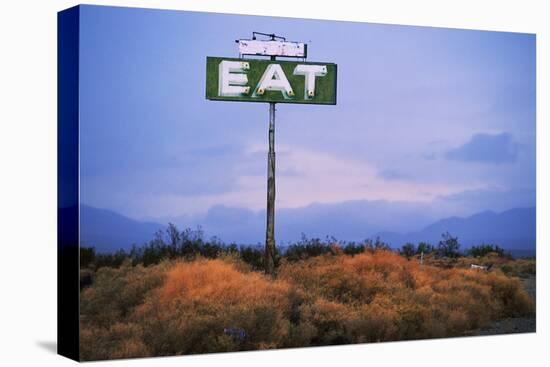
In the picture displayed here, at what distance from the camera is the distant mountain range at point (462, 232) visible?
14.8m

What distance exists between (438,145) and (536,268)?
7.65 feet

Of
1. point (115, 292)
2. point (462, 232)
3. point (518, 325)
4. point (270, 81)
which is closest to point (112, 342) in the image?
point (115, 292)

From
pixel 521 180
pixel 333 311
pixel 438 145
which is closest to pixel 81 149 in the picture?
pixel 333 311

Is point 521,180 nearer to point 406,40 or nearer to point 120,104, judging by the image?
point 406,40

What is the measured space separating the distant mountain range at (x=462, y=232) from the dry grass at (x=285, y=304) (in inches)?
11.7

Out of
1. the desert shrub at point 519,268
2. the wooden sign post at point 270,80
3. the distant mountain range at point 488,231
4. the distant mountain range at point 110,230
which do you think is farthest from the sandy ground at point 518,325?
the distant mountain range at point 110,230

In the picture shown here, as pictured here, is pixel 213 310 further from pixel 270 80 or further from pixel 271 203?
pixel 270 80

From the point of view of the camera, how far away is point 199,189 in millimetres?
15383

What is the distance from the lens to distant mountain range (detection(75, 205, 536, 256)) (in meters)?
14.8

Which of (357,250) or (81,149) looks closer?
(81,149)

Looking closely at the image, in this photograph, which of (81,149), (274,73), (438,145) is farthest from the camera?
(438,145)

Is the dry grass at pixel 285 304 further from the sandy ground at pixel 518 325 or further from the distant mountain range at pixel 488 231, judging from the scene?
the distant mountain range at pixel 488 231

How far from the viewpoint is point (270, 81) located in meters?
15.8

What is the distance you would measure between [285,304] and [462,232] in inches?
110
